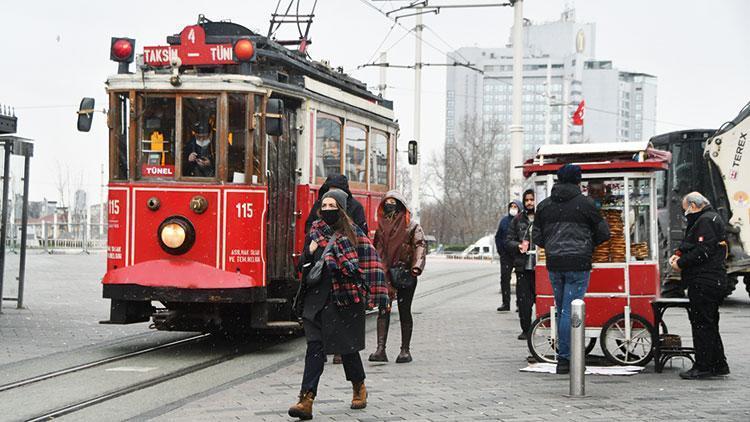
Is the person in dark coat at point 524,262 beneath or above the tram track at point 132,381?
above

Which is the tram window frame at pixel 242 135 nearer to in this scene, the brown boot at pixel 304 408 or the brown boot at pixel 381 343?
the brown boot at pixel 381 343

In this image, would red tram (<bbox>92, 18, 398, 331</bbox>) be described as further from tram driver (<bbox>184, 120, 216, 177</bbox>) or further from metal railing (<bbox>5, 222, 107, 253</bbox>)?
metal railing (<bbox>5, 222, 107, 253</bbox>)

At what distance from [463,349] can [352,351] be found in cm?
478

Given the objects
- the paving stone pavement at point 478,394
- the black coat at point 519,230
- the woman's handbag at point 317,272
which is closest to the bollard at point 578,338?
the paving stone pavement at point 478,394

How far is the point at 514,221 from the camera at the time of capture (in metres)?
14.4

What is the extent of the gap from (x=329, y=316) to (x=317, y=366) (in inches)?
15.7

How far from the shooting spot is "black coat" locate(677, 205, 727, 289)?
35.1 ft

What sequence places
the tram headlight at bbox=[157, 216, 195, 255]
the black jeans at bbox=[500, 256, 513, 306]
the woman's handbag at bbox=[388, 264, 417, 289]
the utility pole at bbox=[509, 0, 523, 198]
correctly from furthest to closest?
the utility pole at bbox=[509, 0, 523, 198], the black jeans at bbox=[500, 256, 513, 306], the tram headlight at bbox=[157, 216, 195, 255], the woman's handbag at bbox=[388, 264, 417, 289]

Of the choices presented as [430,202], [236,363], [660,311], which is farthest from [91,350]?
[430,202]

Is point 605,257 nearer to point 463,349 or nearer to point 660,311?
point 660,311

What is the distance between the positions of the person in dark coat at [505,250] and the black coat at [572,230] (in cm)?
506

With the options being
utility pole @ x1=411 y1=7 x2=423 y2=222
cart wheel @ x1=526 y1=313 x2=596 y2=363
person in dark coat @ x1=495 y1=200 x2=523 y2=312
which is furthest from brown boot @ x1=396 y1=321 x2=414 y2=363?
utility pole @ x1=411 y1=7 x2=423 y2=222

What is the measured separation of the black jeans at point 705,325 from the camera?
1066cm

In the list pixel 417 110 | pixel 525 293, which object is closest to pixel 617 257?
pixel 525 293
